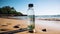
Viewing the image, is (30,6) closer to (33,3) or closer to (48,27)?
(33,3)

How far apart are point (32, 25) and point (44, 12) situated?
158mm

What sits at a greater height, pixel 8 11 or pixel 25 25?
pixel 8 11

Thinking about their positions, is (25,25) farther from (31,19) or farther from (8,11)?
(8,11)

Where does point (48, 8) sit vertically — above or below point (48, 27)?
above

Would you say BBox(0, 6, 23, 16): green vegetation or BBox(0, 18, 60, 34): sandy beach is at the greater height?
BBox(0, 6, 23, 16): green vegetation

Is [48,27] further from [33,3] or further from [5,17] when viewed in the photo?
[5,17]

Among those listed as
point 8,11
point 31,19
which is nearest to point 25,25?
point 31,19

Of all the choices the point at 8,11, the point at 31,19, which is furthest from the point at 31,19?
the point at 8,11

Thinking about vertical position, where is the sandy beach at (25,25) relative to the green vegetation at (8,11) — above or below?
below

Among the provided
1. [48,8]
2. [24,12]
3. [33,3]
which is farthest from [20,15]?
[48,8]

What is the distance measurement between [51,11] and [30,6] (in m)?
0.20

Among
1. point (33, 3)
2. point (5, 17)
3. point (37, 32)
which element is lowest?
point (37, 32)

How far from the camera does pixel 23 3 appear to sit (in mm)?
922

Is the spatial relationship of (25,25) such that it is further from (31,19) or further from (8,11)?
(8,11)
